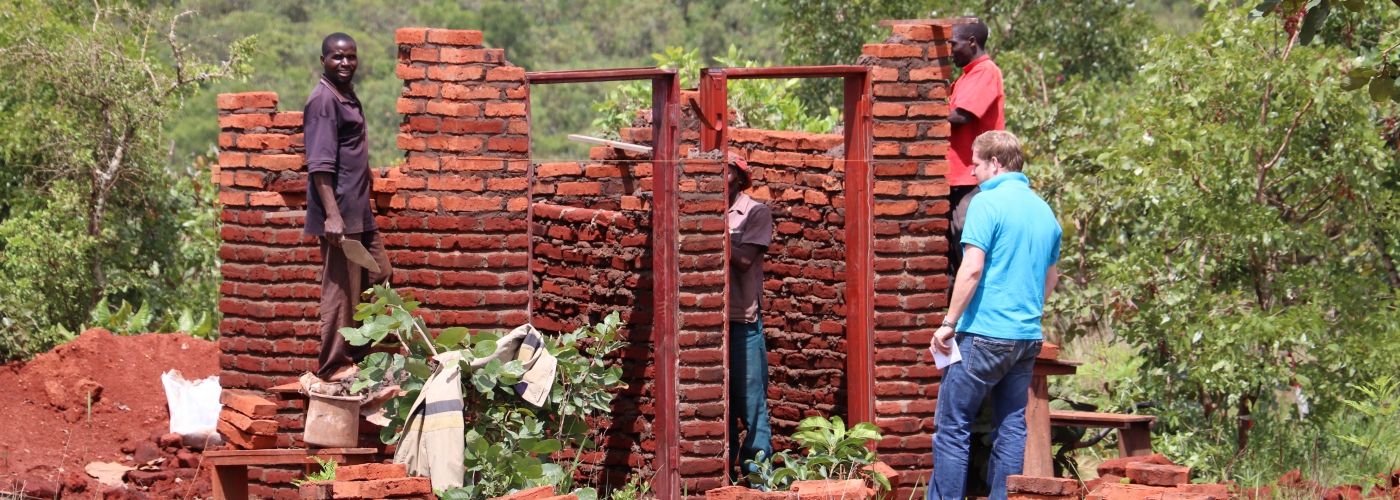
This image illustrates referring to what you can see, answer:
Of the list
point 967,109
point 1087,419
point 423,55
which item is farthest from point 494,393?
point 1087,419

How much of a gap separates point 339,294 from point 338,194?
0.44 meters

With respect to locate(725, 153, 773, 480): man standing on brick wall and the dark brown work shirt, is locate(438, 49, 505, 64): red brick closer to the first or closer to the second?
the dark brown work shirt

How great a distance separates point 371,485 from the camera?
18.5ft

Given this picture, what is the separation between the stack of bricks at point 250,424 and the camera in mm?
6730

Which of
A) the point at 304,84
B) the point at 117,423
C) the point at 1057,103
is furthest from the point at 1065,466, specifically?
the point at 304,84

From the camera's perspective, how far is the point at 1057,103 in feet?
35.6

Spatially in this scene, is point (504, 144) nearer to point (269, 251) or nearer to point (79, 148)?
point (269, 251)

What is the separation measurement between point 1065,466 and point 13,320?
6902 mm

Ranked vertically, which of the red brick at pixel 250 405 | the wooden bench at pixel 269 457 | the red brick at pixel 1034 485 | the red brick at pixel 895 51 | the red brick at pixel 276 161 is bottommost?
the red brick at pixel 1034 485

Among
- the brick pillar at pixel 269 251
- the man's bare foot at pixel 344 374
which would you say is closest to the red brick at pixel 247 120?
the brick pillar at pixel 269 251

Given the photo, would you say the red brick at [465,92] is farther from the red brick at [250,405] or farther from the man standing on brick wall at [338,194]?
the red brick at [250,405]

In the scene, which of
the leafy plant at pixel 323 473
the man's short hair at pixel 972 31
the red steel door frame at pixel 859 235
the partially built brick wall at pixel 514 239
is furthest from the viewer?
the man's short hair at pixel 972 31

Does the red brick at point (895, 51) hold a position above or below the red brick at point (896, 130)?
above

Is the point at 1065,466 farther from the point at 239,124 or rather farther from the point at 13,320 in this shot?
the point at 13,320
